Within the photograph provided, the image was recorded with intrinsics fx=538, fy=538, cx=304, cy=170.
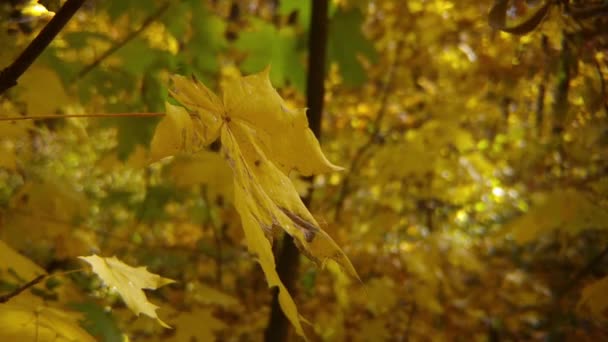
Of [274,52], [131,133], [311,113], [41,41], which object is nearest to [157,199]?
[131,133]

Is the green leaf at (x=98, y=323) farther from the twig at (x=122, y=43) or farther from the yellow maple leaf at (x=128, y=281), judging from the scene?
the twig at (x=122, y=43)

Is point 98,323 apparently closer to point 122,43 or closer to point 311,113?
point 311,113

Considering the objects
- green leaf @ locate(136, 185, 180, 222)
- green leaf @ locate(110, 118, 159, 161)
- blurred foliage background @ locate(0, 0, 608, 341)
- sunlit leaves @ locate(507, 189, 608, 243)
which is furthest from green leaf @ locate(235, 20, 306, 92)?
sunlit leaves @ locate(507, 189, 608, 243)

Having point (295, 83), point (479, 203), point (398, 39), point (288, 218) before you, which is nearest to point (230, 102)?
point (288, 218)

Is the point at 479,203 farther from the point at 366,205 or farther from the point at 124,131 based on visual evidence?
the point at 124,131

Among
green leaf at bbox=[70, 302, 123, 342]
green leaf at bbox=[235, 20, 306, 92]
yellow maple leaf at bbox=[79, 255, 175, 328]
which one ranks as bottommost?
green leaf at bbox=[70, 302, 123, 342]

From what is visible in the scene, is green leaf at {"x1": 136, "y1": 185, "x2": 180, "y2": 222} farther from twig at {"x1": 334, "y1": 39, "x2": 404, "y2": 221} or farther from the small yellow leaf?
the small yellow leaf

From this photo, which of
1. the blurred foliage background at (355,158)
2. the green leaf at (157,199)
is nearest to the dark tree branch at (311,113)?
the blurred foliage background at (355,158)
